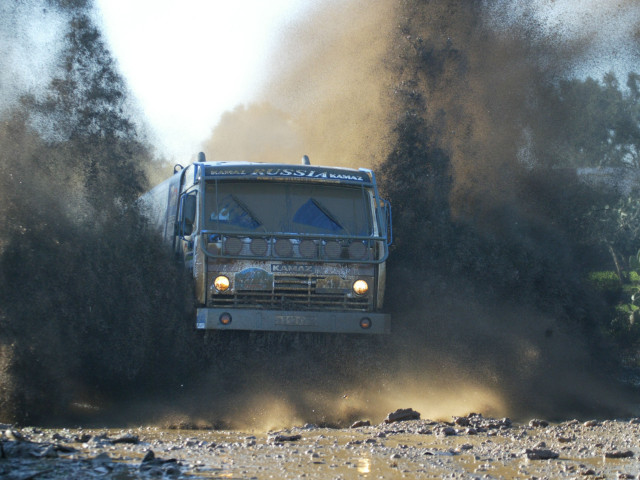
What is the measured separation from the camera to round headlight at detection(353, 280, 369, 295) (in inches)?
407

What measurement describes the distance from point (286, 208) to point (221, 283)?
50.1 inches

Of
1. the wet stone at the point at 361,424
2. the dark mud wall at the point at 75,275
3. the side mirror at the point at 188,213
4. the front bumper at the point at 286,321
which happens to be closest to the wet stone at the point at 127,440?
the dark mud wall at the point at 75,275

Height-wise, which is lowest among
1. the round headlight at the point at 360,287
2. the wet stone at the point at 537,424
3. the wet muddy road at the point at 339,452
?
the wet muddy road at the point at 339,452

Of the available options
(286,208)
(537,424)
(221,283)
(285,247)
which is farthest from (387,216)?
(537,424)

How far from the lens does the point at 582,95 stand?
1859cm

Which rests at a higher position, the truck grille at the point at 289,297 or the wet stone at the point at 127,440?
the truck grille at the point at 289,297

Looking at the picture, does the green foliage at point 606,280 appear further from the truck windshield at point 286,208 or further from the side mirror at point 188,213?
the side mirror at point 188,213

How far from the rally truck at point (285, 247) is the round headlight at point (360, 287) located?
1cm

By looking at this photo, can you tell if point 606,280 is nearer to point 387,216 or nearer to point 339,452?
point 387,216

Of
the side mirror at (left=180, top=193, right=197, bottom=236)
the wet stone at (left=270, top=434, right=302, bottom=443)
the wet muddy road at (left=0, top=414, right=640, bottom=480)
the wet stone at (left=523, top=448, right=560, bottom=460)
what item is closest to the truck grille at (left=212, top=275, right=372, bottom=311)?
the side mirror at (left=180, top=193, right=197, bottom=236)

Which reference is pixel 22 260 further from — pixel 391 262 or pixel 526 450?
pixel 526 450

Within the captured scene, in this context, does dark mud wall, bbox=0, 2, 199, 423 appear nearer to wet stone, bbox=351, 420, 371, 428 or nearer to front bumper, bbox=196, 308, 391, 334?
front bumper, bbox=196, 308, 391, 334

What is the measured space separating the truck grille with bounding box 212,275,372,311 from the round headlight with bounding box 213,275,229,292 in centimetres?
11

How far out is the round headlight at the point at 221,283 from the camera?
32.8ft
